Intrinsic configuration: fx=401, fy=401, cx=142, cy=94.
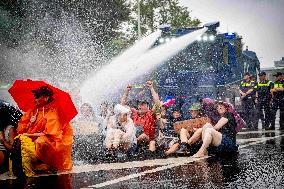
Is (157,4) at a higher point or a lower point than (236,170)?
higher

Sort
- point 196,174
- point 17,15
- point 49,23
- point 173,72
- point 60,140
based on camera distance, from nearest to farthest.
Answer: point 196,174
point 60,140
point 173,72
point 17,15
point 49,23

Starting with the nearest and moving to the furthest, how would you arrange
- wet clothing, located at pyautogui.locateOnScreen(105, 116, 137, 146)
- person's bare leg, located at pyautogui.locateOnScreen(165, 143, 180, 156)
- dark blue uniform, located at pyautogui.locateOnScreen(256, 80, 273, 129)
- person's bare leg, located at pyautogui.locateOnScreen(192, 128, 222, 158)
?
person's bare leg, located at pyautogui.locateOnScreen(192, 128, 222, 158), person's bare leg, located at pyautogui.locateOnScreen(165, 143, 180, 156), wet clothing, located at pyautogui.locateOnScreen(105, 116, 137, 146), dark blue uniform, located at pyautogui.locateOnScreen(256, 80, 273, 129)

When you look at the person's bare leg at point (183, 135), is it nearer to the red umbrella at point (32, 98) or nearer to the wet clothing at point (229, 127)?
the wet clothing at point (229, 127)

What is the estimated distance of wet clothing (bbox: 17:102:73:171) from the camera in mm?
5980

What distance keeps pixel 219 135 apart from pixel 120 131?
2.11m

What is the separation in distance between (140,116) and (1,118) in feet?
12.8

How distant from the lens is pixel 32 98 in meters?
6.64

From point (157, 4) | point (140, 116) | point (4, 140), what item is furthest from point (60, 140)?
point (157, 4)

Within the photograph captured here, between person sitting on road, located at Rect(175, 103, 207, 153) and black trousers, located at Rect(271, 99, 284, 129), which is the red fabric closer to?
person sitting on road, located at Rect(175, 103, 207, 153)

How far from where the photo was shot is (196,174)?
5.74 metres

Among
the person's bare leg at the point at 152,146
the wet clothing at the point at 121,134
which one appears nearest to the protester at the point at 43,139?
the wet clothing at the point at 121,134

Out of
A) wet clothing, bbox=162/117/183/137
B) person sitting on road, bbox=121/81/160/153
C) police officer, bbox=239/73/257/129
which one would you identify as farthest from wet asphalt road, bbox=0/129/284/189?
police officer, bbox=239/73/257/129

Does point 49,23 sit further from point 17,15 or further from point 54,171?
point 54,171

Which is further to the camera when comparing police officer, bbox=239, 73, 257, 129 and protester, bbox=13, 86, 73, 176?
police officer, bbox=239, 73, 257, 129
